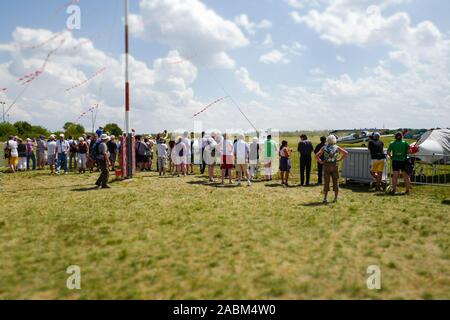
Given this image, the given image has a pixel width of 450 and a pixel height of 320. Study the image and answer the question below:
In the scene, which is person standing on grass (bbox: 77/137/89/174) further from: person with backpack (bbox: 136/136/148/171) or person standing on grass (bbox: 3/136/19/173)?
person standing on grass (bbox: 3/136/19/173)

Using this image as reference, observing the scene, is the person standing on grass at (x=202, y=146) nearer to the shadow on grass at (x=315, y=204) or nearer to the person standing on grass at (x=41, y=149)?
the shadow on grass at (x=315, y=204)

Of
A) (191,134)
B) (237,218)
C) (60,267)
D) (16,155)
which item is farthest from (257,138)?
(16,155)

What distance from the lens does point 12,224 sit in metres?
A: 8.12

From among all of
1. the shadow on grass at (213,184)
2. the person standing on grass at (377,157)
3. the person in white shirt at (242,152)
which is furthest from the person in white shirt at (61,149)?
the person standing on grass at (377,157)

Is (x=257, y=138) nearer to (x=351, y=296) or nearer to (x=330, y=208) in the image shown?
(x=330, y=208)

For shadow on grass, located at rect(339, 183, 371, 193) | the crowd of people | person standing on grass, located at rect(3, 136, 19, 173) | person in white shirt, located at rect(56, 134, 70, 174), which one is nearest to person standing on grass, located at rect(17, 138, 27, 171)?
the crowd of people

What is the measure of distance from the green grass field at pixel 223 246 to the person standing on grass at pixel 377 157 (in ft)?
4.97

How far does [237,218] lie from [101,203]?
14.4 ft

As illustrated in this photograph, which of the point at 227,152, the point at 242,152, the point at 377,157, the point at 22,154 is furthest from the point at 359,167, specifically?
the point at 22,154

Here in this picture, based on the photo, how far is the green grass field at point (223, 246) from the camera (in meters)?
4.85

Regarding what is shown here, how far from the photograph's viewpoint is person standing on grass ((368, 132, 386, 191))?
12820 mm

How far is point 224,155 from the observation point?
47.3 feet

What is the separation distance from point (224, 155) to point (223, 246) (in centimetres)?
813

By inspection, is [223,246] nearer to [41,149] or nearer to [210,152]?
[210,152]
